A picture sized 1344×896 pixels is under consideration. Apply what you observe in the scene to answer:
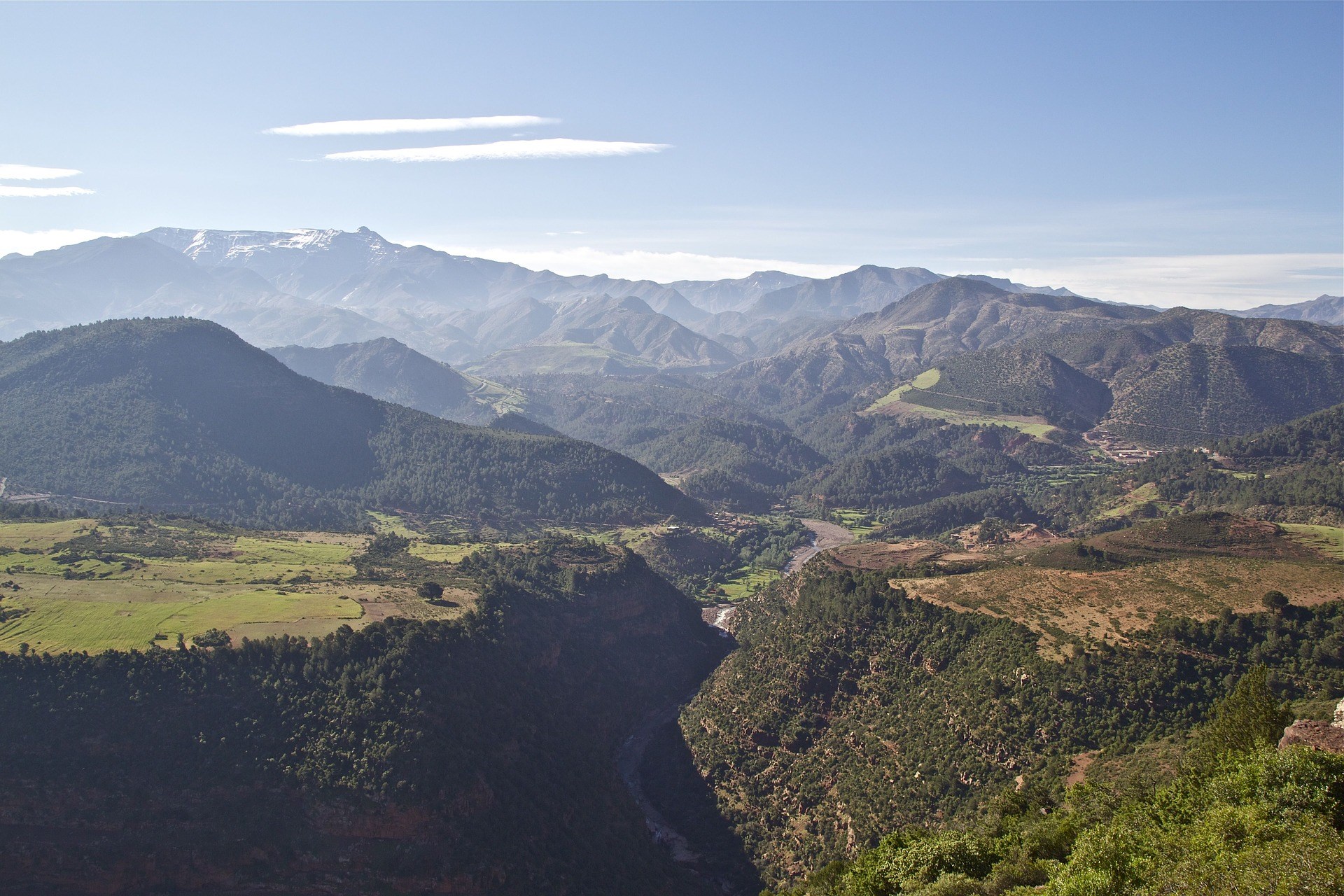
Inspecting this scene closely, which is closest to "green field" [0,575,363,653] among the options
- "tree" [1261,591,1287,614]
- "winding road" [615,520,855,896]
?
"winding road" [615,520,855,896]

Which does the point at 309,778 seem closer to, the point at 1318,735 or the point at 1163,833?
the point at 1163,833

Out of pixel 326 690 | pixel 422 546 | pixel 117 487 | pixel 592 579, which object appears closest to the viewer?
pixel 326 690

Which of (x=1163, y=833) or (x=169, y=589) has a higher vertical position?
(x=1163, y=833)

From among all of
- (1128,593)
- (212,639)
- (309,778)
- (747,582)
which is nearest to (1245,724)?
(1128,593)

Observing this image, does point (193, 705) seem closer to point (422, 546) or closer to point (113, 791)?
point (113, 791)

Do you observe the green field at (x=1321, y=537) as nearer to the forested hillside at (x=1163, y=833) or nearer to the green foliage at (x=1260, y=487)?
the green foliage at (x=1260, y=487)

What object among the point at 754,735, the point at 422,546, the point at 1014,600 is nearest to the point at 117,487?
the point at 422,546

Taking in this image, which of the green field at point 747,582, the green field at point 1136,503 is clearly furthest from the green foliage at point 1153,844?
the green field at point 1136,503

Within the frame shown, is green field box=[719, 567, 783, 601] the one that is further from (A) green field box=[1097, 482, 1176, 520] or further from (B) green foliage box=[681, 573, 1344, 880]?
(A) green field box=[1097, 482, 1176, 520]
